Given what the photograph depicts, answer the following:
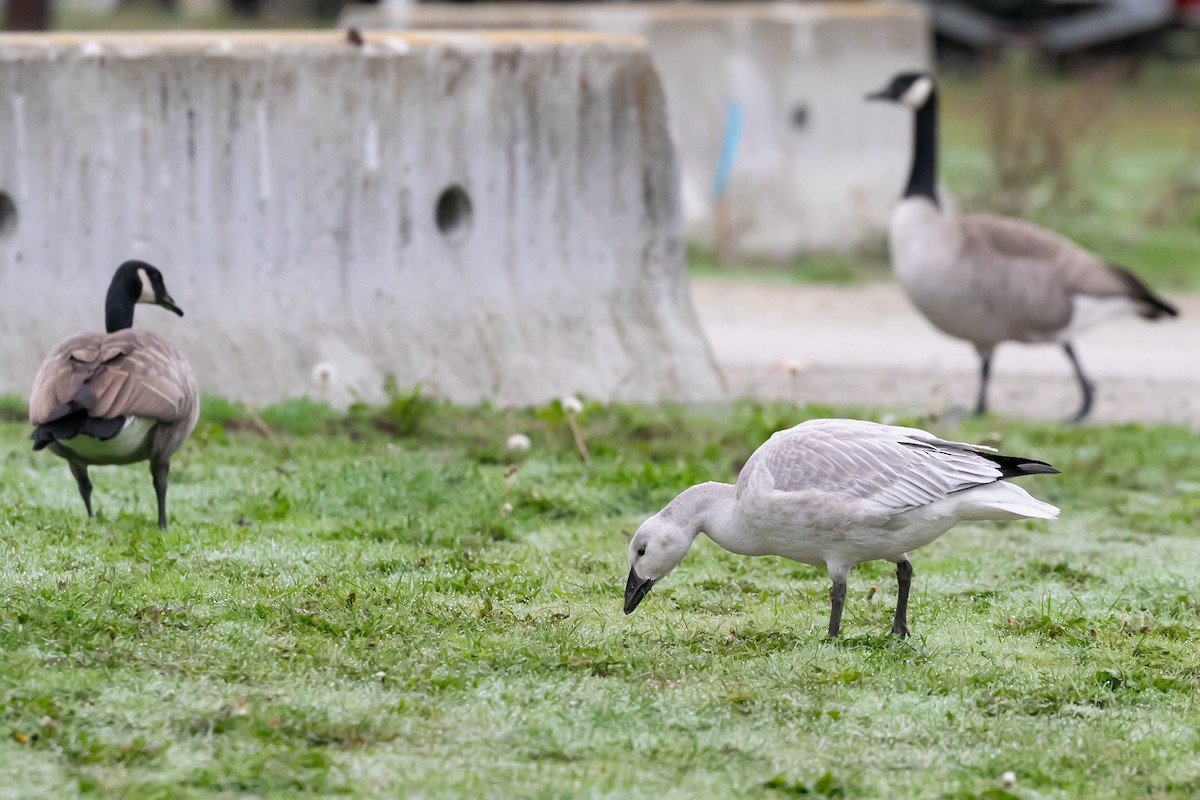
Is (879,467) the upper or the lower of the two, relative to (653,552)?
upper

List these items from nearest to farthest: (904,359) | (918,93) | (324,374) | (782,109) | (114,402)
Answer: (114,402) → (324,374) → (918,93) → (904,359) → (782,109)

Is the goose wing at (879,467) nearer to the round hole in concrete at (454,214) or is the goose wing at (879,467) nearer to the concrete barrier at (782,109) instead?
the round hole in concrete at (454,214)

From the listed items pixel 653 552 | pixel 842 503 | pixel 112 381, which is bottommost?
pixel 653 552

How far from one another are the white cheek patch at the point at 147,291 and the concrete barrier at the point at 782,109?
360 inches

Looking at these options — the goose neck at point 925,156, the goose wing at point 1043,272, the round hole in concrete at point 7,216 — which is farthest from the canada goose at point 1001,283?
the round hole in concrete at point 7,216

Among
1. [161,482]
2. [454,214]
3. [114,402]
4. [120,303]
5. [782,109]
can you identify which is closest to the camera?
[114,402]

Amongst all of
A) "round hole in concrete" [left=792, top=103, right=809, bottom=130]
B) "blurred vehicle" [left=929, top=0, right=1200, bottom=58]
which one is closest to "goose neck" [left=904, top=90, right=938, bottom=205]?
"round hole in concrete" [left=792, top=103, right=809, bottom=130]

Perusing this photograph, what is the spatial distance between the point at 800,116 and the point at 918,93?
4875 millimetres

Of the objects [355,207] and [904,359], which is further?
[904,359]

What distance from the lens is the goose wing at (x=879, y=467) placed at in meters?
5.13

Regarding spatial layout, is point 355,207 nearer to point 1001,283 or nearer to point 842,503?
point 1001,283

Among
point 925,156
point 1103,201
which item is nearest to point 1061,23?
point 1103,201

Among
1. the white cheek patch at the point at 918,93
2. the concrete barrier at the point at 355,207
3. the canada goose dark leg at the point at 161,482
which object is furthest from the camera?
the white cheek patch at the point at 918,93

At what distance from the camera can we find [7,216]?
27.8 feet
